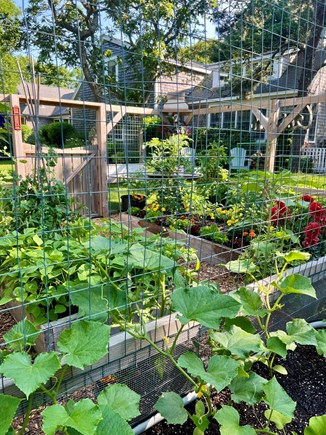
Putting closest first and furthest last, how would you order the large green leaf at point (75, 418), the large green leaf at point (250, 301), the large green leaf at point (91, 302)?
the large green leaf at point (75, 418), the large green leaf at point (91, 302), the large green leaf at point (250, 301)

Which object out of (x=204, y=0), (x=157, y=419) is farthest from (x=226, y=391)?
(x=204, y=0)

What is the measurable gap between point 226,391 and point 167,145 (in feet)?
10.8

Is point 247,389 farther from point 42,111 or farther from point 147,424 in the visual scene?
point 42,111

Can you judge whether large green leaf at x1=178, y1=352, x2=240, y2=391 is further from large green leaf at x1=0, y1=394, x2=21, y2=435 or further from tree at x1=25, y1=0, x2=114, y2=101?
tree at x1=25, y1=0, x2=114, y2=101

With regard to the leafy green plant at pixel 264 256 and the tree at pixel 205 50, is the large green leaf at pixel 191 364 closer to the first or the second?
the leafy green plant at pixel 264 256

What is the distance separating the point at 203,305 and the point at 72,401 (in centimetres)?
47

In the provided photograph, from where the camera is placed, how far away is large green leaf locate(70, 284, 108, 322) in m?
1.09

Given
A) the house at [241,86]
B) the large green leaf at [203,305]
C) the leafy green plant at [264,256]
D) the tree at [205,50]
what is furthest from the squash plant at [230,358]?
the tree at [205,50]

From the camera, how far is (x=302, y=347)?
1.88m

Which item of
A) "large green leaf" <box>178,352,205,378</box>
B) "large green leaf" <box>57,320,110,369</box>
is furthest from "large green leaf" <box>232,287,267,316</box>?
"large green leaf" <box>57,320,110,369</box>

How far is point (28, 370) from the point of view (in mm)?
786

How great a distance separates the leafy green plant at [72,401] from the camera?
2.41 feet

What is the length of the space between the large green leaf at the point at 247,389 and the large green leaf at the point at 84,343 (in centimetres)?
54

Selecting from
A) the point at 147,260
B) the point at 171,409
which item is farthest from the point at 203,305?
the point at 171,409
